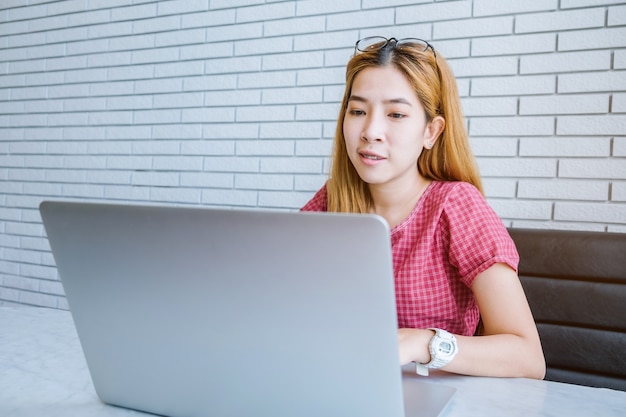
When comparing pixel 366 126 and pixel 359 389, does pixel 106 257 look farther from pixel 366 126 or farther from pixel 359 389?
pixel 366 126

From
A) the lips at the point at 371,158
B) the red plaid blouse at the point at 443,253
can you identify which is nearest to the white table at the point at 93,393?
the red plaid blouse at the point at 443,253

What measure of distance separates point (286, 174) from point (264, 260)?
6.15 ft

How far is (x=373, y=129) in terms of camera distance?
48.8 inches

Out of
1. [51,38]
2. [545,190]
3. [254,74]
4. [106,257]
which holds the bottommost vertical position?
[106,257]

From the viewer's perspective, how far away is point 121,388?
0.71 m

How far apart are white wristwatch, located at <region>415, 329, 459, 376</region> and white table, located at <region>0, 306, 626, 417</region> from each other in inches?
1.0

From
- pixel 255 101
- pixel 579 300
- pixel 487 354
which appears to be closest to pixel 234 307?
pixel 487 354

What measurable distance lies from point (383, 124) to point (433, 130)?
16 centimetres

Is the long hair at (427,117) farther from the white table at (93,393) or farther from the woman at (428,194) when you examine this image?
the white table at (93,393)

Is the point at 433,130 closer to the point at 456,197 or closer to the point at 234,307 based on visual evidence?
the point at 456,197

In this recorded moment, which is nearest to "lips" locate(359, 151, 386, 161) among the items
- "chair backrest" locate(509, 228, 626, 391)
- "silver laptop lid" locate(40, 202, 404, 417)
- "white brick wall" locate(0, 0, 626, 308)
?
"chair backrest" locate(509, 228, 626, 391)

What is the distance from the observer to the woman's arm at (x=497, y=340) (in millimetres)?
854

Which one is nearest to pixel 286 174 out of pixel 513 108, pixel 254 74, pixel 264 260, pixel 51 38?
pixel 254 74

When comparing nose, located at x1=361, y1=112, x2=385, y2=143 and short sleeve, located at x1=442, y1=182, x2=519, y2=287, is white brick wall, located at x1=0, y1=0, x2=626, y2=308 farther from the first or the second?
nose, located at x1=361, y1=112, x2=385, y2=143
